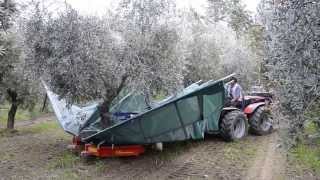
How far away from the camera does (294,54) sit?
14.2 feet

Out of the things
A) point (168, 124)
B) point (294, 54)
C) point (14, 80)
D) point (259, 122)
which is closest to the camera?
point (294, 54)

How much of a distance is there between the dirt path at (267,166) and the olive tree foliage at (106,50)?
8.52 ft

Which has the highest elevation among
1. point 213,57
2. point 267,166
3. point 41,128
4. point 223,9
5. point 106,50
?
point 223,9

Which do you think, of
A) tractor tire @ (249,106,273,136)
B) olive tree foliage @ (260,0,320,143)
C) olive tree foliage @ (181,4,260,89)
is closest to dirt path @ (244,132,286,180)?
tractor tire @ (249,106,273,136)

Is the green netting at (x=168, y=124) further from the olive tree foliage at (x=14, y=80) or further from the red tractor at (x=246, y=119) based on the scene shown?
the olive tree foliage at (x=14, y=80)

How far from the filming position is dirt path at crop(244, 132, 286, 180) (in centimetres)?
907

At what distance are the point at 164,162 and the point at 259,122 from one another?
14.7 feet

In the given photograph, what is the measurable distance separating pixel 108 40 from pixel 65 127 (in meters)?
3.26

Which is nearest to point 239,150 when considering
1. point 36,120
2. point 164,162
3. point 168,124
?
point 164,162

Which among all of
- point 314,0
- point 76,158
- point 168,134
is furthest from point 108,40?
point 314,0

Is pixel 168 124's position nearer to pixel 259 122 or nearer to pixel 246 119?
pixel 246 119

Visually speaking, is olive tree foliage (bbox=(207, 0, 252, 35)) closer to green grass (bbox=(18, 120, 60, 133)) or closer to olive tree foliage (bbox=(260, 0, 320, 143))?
green grass (bbox=(18, 120, 60, 133))

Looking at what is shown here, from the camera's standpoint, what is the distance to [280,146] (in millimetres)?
5184

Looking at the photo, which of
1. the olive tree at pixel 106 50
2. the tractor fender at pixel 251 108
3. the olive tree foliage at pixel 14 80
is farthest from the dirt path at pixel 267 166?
the olive tree foliage at pixel 14 80
